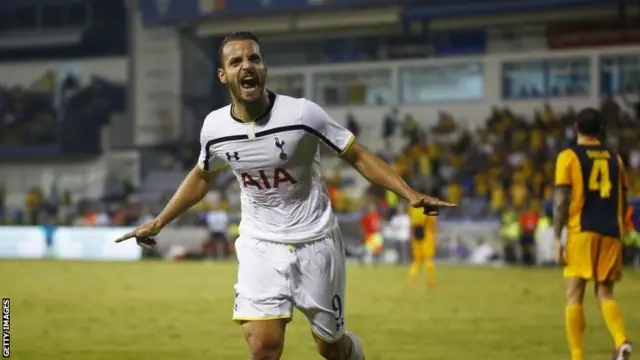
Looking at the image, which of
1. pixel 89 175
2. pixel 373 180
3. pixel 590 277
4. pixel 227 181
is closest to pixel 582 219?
pixel 590 277

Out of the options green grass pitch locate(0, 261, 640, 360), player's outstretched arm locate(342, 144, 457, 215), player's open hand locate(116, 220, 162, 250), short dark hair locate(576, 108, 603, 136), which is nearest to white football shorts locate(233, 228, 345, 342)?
player's outstretched arm locate(342, 144, 457, 215)

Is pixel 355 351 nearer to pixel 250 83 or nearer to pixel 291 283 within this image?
pixel 291 283

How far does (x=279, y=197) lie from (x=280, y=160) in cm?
24

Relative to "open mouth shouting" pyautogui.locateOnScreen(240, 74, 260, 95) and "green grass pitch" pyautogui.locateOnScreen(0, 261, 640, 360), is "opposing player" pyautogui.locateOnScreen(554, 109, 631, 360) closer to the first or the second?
"green grass pitch" pyautogui.locateOnScreen(0, 261, 640, 360)

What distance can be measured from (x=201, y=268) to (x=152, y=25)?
53.7 ft

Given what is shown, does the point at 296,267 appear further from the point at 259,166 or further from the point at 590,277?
the point at 590,277

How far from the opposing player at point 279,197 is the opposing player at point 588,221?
123 inches

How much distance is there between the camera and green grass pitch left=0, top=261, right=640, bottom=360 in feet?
35.9

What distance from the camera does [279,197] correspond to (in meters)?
6.48

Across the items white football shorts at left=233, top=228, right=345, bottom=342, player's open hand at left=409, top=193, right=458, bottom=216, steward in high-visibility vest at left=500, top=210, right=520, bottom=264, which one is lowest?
steward in high-visibility vest at left=500, top=210, right=520, bottom=264

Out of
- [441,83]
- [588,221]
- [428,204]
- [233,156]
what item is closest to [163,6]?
[441,83]

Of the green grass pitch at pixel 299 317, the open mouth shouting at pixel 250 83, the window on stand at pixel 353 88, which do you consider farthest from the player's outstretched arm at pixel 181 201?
the window on stand at pixel 353 88

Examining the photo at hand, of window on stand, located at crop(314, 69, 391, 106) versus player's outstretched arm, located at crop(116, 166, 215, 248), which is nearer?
player's outstretched arm, located at crop(116, 166, 215, 248)

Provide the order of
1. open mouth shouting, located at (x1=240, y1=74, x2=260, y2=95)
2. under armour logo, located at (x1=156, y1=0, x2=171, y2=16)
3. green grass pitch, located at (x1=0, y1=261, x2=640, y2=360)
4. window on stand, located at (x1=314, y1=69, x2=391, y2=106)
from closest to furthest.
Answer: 1. open mouth shouting, located at (x1=240, y1=74, x2=260, y2=95)
2. green grass pitch, located at (x1=0, y1=261, x2=640, y2=360)
3. window on stand, located at (x1=314, y1=69, x2=391, y2=106)
4. under armour logo, located at (x1=156, y1=0, x2=171, y2=16)
